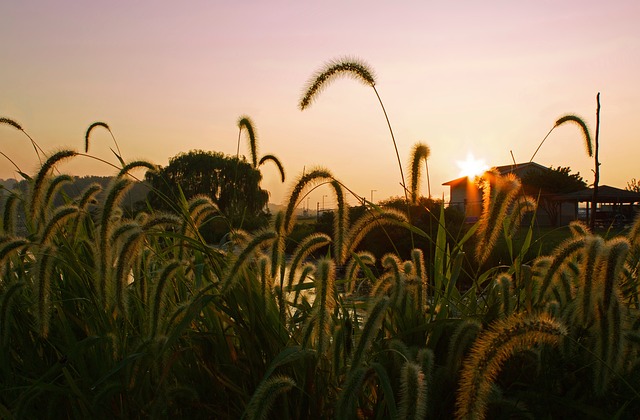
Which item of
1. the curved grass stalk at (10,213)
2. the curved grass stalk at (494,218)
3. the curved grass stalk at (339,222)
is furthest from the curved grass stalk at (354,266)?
the curved grass stalk at (10,213)

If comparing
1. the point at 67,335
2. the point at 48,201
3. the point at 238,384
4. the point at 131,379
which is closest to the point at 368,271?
the point at 238,384

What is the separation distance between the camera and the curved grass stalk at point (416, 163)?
2804 mm

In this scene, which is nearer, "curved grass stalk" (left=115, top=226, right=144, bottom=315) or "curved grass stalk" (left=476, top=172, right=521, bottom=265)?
"curved grass stalk" (left=115, top=226, right=144, bottom=315)

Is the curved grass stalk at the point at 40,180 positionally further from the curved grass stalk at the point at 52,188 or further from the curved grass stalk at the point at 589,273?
the curved grass stalk at the point at 589,273

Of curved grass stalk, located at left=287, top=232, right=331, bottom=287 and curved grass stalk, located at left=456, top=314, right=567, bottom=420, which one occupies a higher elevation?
curved grass stalk, located at left=287, top=232, right=331, bottom=287

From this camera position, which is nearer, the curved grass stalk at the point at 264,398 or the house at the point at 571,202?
the curved grass stalk at the point at 264,398

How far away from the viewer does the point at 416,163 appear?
2.88 m

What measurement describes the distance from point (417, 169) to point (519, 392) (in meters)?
1.08

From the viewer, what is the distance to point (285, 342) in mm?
2346

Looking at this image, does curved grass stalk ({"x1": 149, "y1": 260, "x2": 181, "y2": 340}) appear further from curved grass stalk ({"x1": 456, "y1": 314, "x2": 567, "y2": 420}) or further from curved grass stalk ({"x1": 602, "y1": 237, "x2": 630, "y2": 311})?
curved grass stalk ({"x1": 602, "y1": 237, "x2": 630, "y2": 311})

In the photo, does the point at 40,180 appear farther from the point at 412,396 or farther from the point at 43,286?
the point at 412,396

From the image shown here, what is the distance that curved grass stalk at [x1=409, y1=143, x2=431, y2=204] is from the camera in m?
2.80

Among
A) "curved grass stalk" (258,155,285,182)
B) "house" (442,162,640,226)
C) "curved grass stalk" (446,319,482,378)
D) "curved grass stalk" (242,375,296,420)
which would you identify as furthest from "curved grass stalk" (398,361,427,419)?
"house" (442,162,640,226)

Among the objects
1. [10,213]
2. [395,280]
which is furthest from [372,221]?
[10,213]
